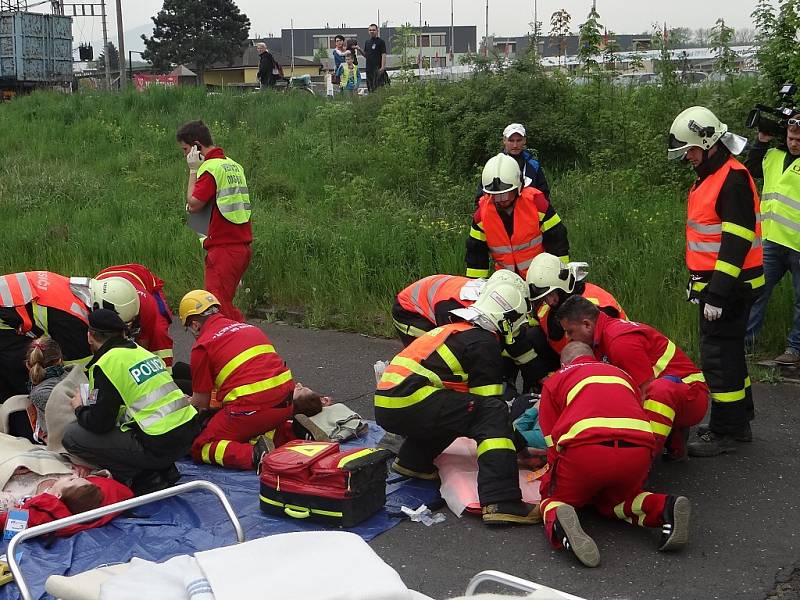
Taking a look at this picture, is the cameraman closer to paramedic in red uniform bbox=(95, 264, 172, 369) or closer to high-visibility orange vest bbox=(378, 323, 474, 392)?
high-visibility orange vest bbox=(378, 323, 474, 392)

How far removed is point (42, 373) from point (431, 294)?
8.69 ft

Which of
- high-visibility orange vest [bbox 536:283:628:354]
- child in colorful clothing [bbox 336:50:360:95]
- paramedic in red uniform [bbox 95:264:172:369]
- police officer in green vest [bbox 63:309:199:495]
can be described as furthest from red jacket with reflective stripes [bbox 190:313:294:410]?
child in colorful clothing [bbox 336:50:360:95]

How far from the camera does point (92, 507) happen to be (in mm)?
5078

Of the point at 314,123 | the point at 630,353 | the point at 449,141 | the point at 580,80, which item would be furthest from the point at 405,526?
the point at 314,123

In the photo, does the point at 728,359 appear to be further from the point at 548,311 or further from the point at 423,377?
the point at 423,377

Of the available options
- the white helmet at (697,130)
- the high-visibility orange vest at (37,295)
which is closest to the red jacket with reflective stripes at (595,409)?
the white helmet at (697,130)

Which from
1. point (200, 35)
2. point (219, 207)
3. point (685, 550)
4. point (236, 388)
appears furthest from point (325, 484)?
point (200, 35)

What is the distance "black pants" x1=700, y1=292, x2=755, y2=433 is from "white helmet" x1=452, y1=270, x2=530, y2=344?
1.32 metres

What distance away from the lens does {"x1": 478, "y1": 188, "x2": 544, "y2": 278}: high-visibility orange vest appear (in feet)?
23.3

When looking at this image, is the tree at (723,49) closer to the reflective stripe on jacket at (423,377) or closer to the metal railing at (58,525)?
the reflective stripe on jacket at (423,377)

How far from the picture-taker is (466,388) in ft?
17.9

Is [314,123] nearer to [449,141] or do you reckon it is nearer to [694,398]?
[449,141]

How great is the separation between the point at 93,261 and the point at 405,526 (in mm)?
7908

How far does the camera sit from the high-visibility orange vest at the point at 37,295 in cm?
648
